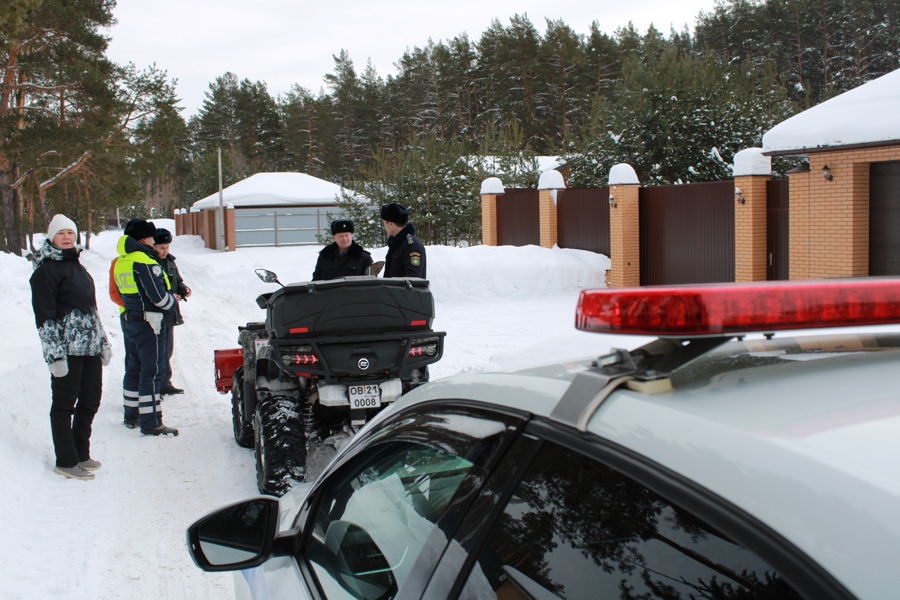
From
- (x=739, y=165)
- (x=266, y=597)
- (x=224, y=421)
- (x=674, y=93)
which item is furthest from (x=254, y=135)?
(x=266, y=597)

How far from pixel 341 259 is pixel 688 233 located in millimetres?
11204

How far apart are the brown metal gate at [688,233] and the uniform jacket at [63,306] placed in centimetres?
1207

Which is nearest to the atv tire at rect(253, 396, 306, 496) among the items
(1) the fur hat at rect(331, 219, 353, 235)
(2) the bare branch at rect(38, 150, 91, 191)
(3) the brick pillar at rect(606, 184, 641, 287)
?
(1) the fur hat at rect(331, 219, 353, 235)

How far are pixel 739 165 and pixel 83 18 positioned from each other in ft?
83.3

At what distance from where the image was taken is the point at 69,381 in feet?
19.2

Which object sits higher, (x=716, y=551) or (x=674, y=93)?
(x=674, y=93)

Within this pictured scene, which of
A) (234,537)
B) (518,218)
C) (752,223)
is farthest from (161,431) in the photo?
(518,218)

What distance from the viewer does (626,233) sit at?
58.3 feet

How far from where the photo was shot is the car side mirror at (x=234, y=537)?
2035 millimetres

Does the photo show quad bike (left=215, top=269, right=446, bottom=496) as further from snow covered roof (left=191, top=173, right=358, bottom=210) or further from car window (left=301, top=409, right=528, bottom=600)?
snow covered roof (left=191, top=173, right=358, bottom=210)

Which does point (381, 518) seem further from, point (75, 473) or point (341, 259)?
point (341, 259)

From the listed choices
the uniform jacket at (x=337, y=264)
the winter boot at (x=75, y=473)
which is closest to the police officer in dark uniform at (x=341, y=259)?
the uniform jacket at (x=337, y=264)

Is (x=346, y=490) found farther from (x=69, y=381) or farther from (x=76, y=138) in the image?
(x=76, y=138)

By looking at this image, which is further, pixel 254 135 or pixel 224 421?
pixel 254 135
